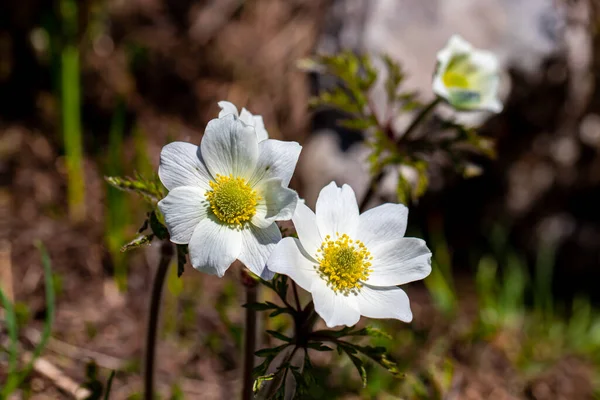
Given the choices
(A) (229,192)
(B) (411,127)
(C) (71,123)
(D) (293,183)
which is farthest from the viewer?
(D) (293,183)

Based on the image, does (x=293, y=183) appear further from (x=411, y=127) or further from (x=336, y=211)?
(x=336, y=211)

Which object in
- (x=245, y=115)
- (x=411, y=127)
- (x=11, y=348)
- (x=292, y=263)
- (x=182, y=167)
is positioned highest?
(x=411, y=127)

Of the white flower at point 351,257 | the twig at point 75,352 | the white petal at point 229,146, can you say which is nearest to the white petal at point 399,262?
the white flower at point 351,257

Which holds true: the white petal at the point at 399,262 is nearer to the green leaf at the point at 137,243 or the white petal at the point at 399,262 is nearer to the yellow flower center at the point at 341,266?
the yellow flower center at the point at 341,266

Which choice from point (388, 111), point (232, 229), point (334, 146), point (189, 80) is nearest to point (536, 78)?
point (388, 111)

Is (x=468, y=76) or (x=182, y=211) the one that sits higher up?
(x=468, y=76)

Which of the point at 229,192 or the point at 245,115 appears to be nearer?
the point at 229,192

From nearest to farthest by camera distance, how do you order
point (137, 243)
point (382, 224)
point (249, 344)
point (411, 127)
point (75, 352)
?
1. point (137, 243)
2. point (382, 224)
3. point (249, 344)
4. point (411, 127)
5. point (75, 352)

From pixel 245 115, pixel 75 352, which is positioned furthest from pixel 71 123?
pixel 245 115

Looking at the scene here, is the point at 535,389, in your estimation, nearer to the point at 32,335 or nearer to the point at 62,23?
the point at 32,335
